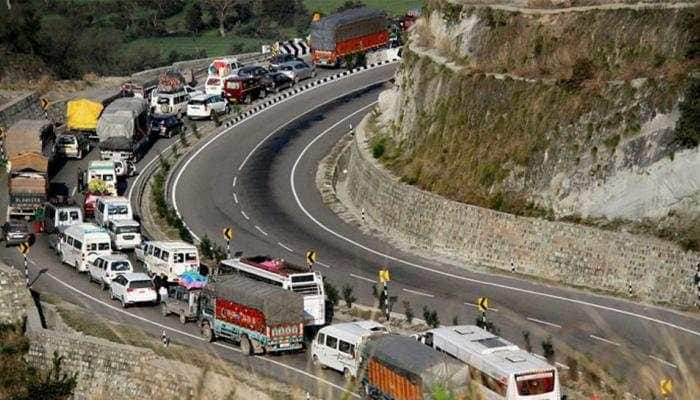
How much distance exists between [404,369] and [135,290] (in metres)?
19.6

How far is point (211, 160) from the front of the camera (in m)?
83.2

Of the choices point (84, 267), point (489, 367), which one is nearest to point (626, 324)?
point (489, 367)

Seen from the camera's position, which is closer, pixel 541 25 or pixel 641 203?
pixel 641 203

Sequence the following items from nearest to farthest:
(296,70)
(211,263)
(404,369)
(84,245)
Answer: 1. (404,369)
2. (84,245)
3. (211,263)
4. (296,70)

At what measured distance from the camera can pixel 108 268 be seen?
5803cm

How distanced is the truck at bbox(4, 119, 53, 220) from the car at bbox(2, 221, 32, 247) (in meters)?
3.80

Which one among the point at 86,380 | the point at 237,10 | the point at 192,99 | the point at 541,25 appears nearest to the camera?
the point at 86,380

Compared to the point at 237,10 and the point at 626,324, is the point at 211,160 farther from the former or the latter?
the point at 237,10

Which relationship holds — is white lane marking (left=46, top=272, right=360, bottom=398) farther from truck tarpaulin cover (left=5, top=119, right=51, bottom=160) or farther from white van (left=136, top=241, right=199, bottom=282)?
truck tarpaulin cover (left=5, top=119, right=51, bottom=160)

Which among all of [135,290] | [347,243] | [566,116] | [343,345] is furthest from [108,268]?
[566,116]

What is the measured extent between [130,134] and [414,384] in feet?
157

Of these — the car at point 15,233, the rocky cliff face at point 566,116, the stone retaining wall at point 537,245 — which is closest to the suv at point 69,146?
the car at point 15,233

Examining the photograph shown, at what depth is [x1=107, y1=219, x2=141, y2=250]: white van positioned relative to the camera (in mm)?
64312

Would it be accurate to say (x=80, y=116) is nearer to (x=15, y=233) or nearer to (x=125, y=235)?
(x=15, y=233)
